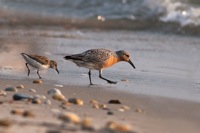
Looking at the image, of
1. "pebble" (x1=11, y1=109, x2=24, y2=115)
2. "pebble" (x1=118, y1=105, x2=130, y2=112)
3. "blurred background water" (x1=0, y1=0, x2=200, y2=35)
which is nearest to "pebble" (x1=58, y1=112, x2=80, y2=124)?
"pebble" (x1=11, y1=109, x2=24, y2=115)

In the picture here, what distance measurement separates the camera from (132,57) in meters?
11.0

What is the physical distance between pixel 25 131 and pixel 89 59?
347cm

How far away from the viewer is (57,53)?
36.9ft

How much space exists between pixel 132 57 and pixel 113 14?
300 inches

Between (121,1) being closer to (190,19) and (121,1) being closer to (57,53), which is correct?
(190,19)

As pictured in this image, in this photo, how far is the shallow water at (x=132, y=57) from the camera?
27.9 feet

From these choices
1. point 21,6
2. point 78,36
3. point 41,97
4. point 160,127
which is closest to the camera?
point 160,127

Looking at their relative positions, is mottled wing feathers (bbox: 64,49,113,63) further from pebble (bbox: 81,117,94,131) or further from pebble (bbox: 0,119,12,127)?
pebble (bbox: 0,119,12,127)

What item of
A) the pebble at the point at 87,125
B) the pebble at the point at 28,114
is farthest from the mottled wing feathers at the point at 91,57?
the pebble at the point at 87,125

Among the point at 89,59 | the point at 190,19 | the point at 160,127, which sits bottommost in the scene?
the point at 160,127

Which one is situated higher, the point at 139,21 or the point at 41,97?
the point at 139,21

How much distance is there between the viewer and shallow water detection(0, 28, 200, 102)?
850 centimetres

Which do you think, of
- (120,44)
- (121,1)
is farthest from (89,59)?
(121,1)

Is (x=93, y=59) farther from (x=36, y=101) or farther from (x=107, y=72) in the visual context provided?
(x=36, y=101)
